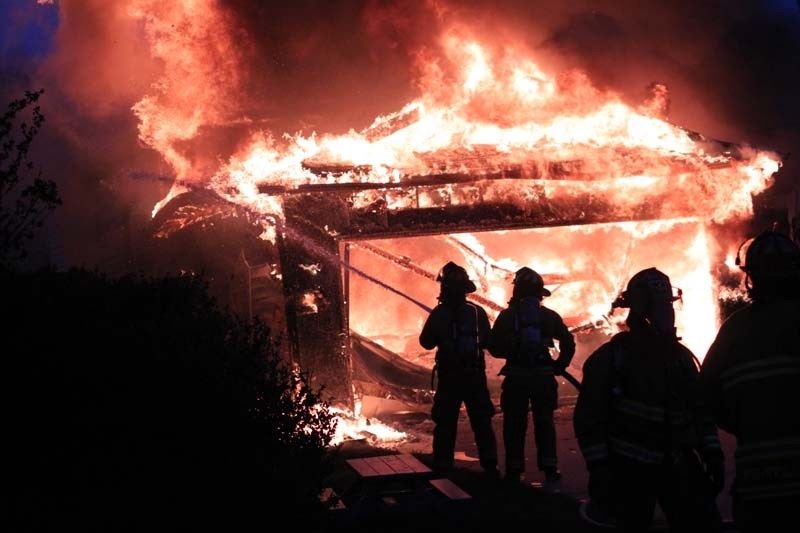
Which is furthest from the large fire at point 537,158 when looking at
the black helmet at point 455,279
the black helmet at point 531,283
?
the black helmet at point 531,283

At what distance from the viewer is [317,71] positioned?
19.6 metres

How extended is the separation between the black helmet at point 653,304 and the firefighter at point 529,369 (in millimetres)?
3382

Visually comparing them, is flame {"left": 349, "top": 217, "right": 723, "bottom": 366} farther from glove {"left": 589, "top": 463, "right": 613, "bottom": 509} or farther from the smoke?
glove {"left": 589, "top": 463, "right": 613, "bottom": 509}

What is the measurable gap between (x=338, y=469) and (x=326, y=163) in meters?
4.58

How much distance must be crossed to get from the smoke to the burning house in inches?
176

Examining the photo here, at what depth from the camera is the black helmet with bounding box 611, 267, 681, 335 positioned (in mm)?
4738

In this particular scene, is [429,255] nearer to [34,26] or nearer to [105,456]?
[34,26]

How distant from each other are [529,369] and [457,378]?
80cm

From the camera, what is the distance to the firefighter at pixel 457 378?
8.73 metres

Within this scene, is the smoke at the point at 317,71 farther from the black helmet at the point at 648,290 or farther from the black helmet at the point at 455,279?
the black helmet at the point at 648,290

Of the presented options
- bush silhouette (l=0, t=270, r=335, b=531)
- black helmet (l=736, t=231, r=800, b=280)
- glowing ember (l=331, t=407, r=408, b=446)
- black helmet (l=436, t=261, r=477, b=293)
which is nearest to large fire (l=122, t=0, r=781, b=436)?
glowing ember (l=331, t=407, r=408, b=446)

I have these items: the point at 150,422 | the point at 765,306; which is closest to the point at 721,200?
the point at 765,306

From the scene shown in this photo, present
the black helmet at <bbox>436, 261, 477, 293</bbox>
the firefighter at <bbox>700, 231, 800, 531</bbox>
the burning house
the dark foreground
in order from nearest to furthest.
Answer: the firefighter at <bbox>700, 231, 800, 531</bbox>, the dark foreground, the black helmet at <bbox>436, 261, 477, 293</bbox>, the burning house

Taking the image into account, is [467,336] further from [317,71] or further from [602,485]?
[317,71]
